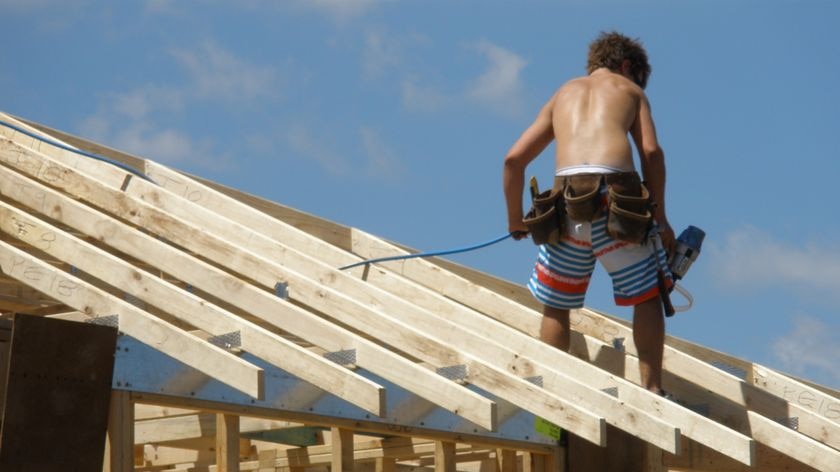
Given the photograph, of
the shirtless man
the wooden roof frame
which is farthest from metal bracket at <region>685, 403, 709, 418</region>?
the shirtless man

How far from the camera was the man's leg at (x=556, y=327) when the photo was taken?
6.21 meters

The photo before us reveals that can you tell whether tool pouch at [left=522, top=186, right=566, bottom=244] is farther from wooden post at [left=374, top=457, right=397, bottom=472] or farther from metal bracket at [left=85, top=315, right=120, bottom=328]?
wooden post at [left=374, top=457, right=397, bottom=472]

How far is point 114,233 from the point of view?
6.21 meters

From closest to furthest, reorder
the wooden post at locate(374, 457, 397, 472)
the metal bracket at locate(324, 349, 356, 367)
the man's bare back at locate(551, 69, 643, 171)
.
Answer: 1. the metal bracket at locate(324, 349, 356, 367)
2. the man's bare back at locate(551, 69, 643, 171)
3. the wooden post at locate(374, 457, 397, 472)

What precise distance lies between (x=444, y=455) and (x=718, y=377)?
1253mm

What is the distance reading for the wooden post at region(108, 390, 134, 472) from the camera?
5.11 metres

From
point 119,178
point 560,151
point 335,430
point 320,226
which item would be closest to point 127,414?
point 335,430

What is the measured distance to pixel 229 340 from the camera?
17.9ft

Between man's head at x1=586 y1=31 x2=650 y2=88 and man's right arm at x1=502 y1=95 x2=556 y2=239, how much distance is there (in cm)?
30

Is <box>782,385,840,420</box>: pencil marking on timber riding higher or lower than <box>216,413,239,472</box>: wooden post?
higher

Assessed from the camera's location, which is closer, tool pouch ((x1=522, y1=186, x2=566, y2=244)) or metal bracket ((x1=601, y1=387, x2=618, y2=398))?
metal bracket ((x1=601, y1=387, x2=618, y2=398))

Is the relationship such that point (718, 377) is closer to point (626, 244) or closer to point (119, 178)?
point (626, 244)

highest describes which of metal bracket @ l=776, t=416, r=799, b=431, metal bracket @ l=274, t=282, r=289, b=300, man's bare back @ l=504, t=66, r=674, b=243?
man's bare back @ l=504, t=66, r=674, b=243

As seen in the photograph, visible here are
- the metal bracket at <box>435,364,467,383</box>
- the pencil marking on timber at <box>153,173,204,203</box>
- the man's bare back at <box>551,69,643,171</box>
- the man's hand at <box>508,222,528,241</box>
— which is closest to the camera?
the metal bracket at <box>435,364,467,383</box>
